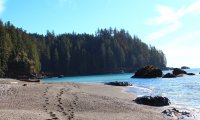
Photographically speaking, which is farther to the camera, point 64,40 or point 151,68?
point 64,40

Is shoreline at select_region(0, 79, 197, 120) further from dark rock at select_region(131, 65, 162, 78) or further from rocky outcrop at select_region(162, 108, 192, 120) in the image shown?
dark rock at select_region(131, 65, 162, 78)

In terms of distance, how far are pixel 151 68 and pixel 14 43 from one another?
41.8 m

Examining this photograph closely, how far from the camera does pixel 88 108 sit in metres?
23.7

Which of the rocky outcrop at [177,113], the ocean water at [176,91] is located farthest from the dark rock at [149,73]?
the rocky outcrop at [177,113]

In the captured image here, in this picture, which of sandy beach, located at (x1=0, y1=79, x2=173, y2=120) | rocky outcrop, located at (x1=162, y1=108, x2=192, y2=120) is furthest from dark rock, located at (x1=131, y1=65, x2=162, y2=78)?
rocky outcrop, located at (x1=162, y1=108, x2=192, y2=120)

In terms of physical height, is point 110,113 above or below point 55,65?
below

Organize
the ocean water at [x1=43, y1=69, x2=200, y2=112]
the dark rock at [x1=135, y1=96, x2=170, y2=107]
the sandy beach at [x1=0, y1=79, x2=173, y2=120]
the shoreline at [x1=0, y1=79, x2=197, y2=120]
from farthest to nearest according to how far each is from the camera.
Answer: the ocean water at [x1=43, y1=69, x2=200, y2=112] → the dark rock at [x1=135, y1=96, x2=170, y2=107] → the shoreline at [x1=0, y1=79, x2=197, y2=120] → the sandy beach at [x1=0, y1=79, x2=173, y2=120]

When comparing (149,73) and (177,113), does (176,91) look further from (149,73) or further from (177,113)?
(149,73)

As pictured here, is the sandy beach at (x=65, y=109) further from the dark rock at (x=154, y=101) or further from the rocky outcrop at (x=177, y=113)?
A: the dark rock at (x=154, y=101)

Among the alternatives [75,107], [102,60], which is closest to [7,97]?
[75,107]

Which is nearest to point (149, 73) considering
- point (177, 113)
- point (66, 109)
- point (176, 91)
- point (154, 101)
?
point (176, 91)

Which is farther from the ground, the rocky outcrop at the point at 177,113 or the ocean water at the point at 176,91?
the ocean water at the point at 176,91

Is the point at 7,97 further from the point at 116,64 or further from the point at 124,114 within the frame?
the point at 116,64

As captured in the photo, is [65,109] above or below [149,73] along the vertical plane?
below
